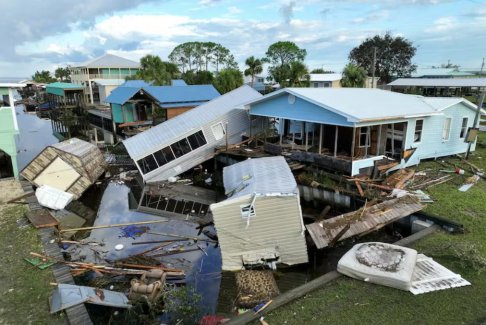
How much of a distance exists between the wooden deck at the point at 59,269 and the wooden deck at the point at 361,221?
7331 mm

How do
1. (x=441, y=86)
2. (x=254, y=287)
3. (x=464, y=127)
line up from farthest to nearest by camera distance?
(x=441, y=86) < (x=464, y=127) < (x=254, y=287)

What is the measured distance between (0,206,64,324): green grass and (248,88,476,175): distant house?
13270 millimetres

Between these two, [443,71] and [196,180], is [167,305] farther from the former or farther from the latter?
Answer: [443,71]

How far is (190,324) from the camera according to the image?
9.17 metres

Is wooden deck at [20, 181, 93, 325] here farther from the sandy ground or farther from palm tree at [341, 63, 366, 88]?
palm tree at [341, 63, 366, 88]

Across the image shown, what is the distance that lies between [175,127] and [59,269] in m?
13.5

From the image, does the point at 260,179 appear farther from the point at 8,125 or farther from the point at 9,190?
the point at 8,125

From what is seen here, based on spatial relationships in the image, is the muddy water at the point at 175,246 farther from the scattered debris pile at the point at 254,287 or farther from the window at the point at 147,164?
the window at the point at 147,164

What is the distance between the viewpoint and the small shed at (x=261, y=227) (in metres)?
11.4

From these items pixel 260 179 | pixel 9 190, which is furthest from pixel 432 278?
pixel 9 190

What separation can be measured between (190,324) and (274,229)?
413 centimetres

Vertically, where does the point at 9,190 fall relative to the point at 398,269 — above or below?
below

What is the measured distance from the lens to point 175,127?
22859 mm

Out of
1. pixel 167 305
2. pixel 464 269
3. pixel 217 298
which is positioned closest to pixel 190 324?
pixel 167 305
